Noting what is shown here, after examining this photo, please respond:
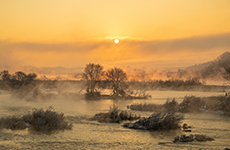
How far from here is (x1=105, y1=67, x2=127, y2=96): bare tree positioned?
6593 cm

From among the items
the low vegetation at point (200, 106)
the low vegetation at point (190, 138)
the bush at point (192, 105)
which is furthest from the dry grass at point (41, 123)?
the bush at point (192, 105)

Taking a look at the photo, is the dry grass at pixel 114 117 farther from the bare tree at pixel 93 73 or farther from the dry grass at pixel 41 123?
the bare tree at pixel 93 73

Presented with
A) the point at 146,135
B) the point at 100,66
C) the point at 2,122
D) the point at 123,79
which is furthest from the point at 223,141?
the point at 100,66

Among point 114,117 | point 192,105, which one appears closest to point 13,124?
point 114,117

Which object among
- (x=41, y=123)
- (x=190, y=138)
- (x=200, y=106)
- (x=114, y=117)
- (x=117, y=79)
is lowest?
(x=190, y=138)

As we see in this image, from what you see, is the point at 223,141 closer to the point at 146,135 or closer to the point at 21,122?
the point at 146,135

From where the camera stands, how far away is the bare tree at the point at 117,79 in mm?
65925

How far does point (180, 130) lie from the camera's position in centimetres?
2238

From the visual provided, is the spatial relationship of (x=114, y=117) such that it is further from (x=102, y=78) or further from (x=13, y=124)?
(x=102, y=78)

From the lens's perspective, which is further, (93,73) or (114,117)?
(93,73)

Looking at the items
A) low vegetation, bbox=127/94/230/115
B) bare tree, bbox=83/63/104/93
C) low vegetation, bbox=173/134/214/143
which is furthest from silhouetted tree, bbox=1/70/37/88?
low vegetation, bbox=173/134/214/143

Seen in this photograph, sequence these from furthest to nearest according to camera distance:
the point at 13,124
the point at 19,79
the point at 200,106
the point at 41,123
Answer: the point at 19,79 → the point at 200,106 → the point at 13,124 → the point at 41,123

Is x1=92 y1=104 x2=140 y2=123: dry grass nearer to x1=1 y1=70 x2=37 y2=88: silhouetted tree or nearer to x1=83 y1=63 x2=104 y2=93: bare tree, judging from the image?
x1=83 y1=63 x2=104 y2=93: bare tree

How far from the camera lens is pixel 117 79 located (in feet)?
221
